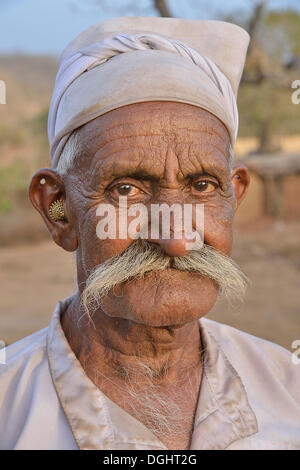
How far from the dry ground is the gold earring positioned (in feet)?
15.2

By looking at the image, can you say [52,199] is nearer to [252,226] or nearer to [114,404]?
[114,404]

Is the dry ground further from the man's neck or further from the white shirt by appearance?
the man's neck

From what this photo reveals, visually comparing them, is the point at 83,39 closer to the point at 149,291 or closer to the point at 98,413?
the point at 149,291

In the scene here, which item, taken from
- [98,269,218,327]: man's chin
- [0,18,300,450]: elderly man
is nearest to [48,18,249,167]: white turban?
[0,18,300,450]: elderly man

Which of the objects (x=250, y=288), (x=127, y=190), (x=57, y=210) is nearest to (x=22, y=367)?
(x=57, y=210)

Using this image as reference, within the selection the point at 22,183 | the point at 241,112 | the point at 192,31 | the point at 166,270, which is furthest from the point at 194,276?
the point at 241,112

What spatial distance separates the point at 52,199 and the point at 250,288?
7.39 metres

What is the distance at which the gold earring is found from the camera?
6.47 ft

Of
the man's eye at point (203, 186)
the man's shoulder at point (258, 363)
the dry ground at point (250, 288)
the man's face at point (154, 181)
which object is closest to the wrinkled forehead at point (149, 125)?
the man's face at point (154, 181)

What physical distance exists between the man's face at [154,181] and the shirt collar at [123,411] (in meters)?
0.27

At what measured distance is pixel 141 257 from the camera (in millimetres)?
1677

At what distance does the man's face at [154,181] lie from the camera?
1688 millimetres

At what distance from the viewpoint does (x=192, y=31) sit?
2023mm

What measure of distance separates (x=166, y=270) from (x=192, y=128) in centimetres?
47
